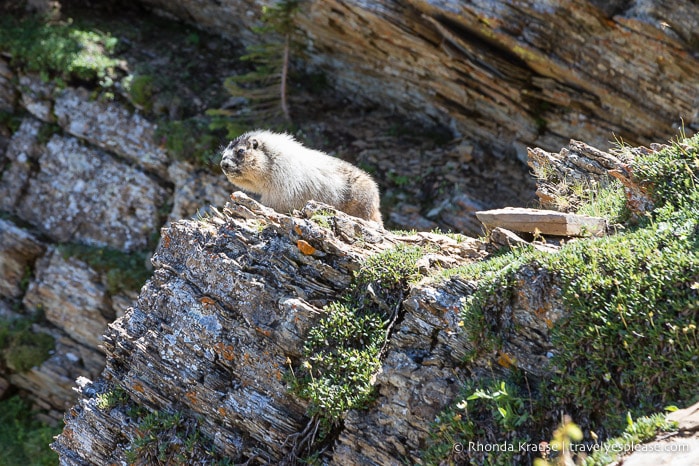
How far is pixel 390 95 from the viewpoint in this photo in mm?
18969

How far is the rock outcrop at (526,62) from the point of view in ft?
46.1

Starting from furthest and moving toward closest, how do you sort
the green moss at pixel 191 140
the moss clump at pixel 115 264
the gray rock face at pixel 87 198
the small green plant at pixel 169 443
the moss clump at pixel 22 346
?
the gray rock face at pixel 87 198 → the moss clump at pixel 22 346 → the green moss at pixel 191 140 → the moss clump at pixel 115 264 → the small green plant at pixel 169 443

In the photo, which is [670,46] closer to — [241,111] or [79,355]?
[241,111]

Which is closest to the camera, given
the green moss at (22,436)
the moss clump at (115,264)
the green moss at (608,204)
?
the green moss at (608,204)

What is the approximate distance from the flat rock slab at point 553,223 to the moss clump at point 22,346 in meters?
14.0

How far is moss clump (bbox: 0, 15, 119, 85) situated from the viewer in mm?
19625

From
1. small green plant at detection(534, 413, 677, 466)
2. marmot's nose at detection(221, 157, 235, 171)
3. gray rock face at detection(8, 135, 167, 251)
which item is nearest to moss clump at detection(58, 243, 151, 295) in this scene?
gray rock face at detection(8, 135, 167, 251)

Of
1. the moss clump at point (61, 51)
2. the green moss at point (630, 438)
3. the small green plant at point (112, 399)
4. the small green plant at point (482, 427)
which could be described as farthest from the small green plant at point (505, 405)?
the moss clump at point (61, 51)

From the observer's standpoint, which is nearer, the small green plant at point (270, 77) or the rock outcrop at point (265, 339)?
the rock outcrop at point (265, 339)

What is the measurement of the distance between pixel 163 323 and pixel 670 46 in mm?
11111

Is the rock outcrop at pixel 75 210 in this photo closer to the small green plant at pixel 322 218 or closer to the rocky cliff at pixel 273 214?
the rocky cliff at pixel 273 214

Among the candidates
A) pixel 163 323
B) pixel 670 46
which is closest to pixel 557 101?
pixel 670 46

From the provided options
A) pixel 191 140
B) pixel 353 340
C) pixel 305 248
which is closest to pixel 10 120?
pixel 191 140

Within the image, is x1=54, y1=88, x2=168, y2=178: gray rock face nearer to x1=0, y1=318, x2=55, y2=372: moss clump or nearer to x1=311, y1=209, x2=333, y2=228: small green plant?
x1=0, y1=318, x2=55, y2=372: moss clump
